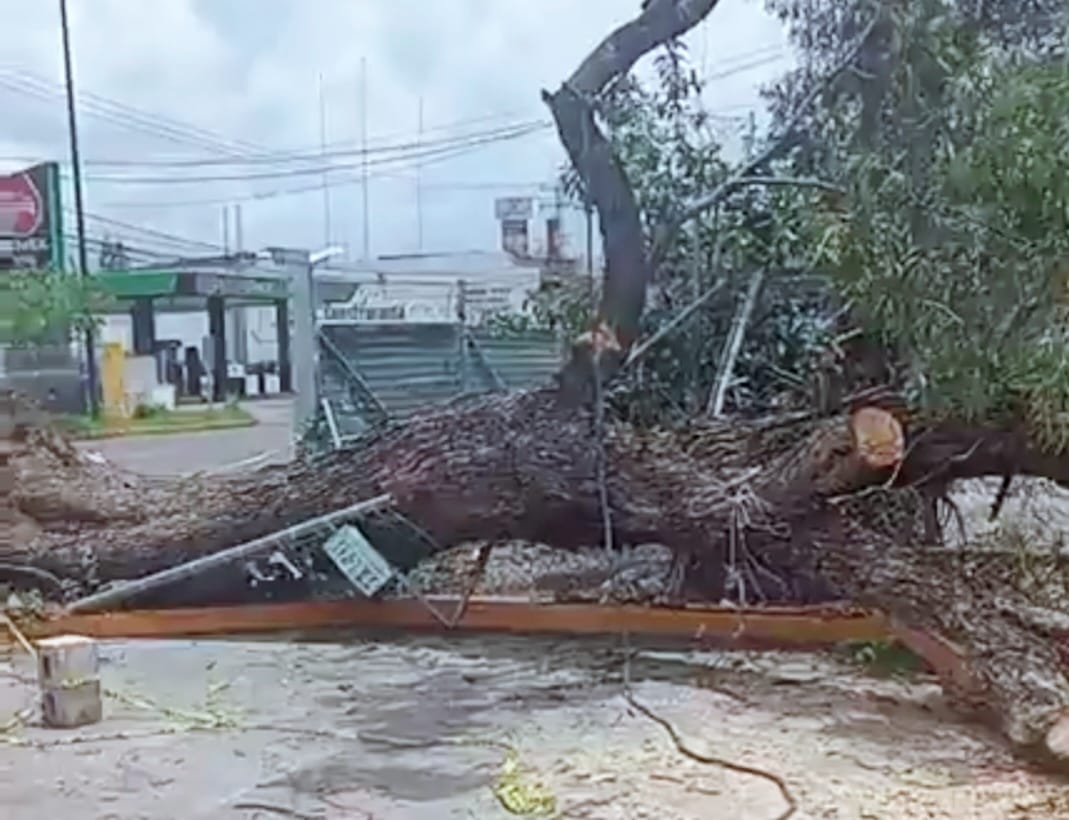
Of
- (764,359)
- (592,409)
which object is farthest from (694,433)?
(764,359)

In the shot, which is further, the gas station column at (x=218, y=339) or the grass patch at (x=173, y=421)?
the gas station column at (x=218, y=339)

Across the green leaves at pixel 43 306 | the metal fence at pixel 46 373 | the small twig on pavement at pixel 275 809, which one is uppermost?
the green leaves at pixel 43 306

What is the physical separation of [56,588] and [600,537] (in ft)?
8.55

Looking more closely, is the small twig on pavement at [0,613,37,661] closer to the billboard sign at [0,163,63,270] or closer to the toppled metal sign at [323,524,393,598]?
the toppled metal sign at [323,524,393,598]

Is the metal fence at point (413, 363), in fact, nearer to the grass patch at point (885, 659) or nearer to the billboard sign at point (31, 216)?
the grass patch at point (885, 659)

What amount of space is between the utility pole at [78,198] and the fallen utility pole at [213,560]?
9.64 metres

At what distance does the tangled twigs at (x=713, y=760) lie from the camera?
398cm

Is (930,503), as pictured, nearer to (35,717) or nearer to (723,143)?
(723,143)

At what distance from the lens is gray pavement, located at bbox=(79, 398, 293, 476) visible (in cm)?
1103

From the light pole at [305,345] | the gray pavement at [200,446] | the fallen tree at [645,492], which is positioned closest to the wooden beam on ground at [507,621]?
the fallen tree at [645,492]

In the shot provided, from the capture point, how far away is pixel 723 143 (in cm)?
690

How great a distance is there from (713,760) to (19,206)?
632 inches

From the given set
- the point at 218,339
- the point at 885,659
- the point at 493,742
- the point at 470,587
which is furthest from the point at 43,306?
the point at 218,339

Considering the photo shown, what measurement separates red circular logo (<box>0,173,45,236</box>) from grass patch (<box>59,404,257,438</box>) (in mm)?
2726
